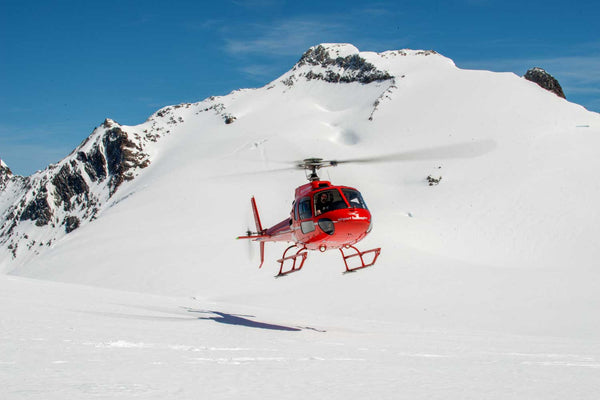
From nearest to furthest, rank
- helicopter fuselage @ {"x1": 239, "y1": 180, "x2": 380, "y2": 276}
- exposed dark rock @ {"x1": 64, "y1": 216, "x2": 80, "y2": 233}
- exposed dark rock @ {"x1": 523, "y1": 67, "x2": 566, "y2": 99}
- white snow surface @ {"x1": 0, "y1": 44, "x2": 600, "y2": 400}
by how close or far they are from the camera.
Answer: white snow surface @ {"x1": 0, "y1": 44, "x2": 600, "y2": 400}, helicopter fuselage @ {"x1": 239, "y1": 180, "x2": 380, "y2": 276}, exposed dark rock @ {"x1": 523, "y1": 67, "x2": 566, "y2": 99}, exposed dark rock @ {"x1": 64, "y1": 216, "x2": 80, "y2": 233}

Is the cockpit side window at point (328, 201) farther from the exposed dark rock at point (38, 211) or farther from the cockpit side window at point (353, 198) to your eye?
the exposed dark rock at point (38, 211)

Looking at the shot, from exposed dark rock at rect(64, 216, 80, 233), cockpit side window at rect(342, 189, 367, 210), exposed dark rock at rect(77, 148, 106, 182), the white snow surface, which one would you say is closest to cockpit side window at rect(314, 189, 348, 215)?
cockpit side window at rect(342, 189, 367, 210)

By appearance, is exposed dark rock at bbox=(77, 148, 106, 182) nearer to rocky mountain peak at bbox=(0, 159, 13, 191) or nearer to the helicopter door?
rocky mountain peak at bbox=(0, 159, 13, 191)

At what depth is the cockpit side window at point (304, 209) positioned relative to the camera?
1479cm

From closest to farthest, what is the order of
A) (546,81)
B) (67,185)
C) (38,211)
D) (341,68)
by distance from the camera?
(546,81)
(341,68)
(67,185)
(38,211)

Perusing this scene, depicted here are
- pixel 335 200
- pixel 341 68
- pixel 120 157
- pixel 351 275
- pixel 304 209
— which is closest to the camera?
pixel 335 200

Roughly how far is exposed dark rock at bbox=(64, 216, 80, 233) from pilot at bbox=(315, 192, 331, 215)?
7859 cm

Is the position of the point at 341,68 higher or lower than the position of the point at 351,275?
higher

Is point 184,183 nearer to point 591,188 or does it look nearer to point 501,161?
point 501,161

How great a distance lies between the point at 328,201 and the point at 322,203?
0.19 metres

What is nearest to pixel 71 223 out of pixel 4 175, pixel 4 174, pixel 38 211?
pixel 38 211

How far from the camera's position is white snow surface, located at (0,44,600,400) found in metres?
6.50

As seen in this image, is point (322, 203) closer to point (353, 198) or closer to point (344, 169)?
point (353, 198)

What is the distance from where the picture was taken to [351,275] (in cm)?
2778
